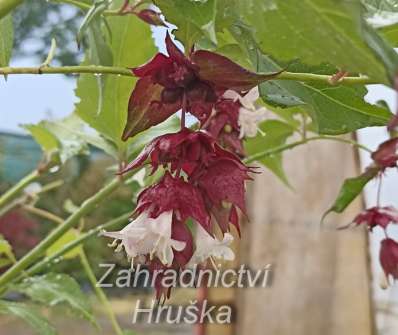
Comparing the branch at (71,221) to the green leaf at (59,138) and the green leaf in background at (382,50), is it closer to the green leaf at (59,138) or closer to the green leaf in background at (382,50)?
the green leaf at (59,138)

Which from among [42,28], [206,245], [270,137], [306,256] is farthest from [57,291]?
[42,28]

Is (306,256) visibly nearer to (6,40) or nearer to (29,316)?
(29,316)

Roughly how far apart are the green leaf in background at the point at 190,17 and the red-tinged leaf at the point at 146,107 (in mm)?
17

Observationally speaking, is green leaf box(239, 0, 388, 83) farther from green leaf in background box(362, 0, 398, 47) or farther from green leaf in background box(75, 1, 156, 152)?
green leaf in background box(75, 1, 156, 152)

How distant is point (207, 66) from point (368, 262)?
3.82 feet

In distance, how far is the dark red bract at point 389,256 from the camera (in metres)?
0.41

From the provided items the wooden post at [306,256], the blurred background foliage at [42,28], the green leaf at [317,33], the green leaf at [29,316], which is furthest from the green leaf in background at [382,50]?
the blurred background foliage at [42,28]

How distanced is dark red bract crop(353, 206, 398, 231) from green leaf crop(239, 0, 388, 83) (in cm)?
27

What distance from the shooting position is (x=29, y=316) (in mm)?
456

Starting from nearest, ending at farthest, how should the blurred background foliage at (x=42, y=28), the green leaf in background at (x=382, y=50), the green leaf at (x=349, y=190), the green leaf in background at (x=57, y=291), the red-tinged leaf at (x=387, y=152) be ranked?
1. the green leaf in background at (x=382, y=50)
2. the red-tinged leaf at (x=387, y=152)
3. the green leaf at (x=349, y=190)
4. the green leaf in background at (x=57, y=291)
5. the blurred background foliage at (x=42, y=28)

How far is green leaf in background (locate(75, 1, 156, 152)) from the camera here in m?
0.39

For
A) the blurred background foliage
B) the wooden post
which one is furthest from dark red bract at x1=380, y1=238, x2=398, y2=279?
the blurred background foliage

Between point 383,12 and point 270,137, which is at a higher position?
point 270,137

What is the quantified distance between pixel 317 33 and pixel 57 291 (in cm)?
40
